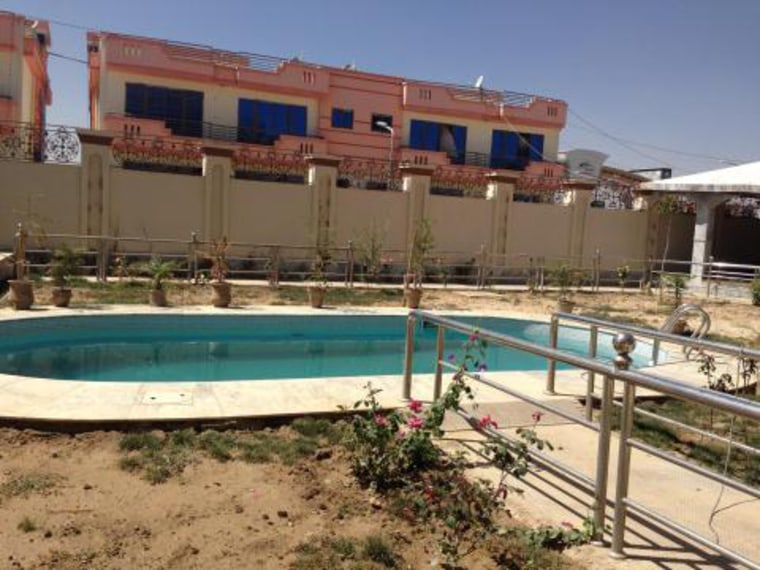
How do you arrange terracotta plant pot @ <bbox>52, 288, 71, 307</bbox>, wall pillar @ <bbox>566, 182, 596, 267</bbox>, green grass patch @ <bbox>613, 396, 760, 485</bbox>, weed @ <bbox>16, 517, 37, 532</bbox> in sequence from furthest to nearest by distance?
wall pillar @ <bbox>566, 182, 596, 267</bbox> → terracotta plant pot @ <bbox>52, 288, 71, 307</bbox> → green grass patch @ <bbox>613, 396, 760, 485</bbox> → weed @ <bbox>16, 517, 37, 532</bbox>

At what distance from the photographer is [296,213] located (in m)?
19.6

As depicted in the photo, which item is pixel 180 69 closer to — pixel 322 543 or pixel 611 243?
pixel 611 243

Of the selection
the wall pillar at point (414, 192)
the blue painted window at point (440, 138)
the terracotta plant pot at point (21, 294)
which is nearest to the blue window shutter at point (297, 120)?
the blue painted window at point (440, 138)

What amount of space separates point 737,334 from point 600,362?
464 inches

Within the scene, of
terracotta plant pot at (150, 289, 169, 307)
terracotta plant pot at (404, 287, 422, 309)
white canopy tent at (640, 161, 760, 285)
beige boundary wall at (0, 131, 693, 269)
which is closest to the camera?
terracotta plant pot at (150, 289, 169, 307)

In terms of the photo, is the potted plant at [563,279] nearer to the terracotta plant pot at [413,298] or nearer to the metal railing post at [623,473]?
the terracotta plant pot at [413,298]

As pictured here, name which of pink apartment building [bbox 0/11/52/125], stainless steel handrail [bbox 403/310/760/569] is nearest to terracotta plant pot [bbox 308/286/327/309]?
stainless steel handrail [bbox 403/310/760/569]

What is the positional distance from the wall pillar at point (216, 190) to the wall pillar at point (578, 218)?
448 inches

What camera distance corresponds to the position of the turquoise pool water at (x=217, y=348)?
9.64 metres

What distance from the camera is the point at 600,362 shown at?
3912mm

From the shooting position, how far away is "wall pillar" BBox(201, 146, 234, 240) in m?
18.4

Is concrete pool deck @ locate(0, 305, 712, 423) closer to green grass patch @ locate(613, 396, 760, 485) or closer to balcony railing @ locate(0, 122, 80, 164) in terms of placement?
green grass patch @ locate(613, 396, 760, 485)

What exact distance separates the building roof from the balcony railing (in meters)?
18.4

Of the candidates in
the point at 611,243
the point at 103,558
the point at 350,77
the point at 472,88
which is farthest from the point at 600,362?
the point at 472,88
